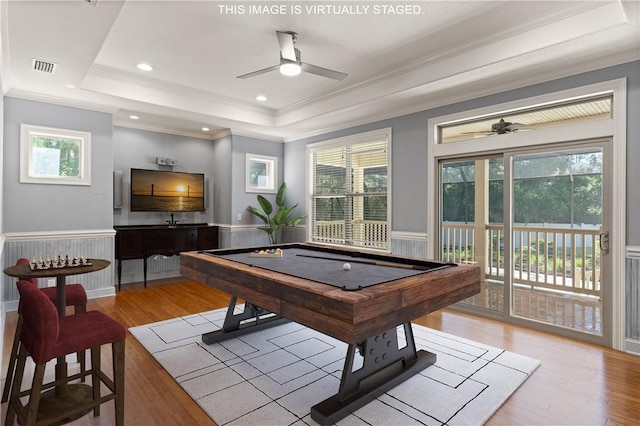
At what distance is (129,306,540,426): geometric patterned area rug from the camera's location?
84.7 inches

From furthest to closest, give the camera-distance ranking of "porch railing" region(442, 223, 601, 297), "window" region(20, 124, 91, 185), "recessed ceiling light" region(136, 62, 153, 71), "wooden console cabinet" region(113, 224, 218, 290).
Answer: "wooden console cabinet" region(113, 224, 218, 290), "window" region(20, 124, 91, 185), "recessed ceiling light" region(136, 62, 153, 71), "porch railing" region(442, 223, 601, 297)

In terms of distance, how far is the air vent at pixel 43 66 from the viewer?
3.43 metres

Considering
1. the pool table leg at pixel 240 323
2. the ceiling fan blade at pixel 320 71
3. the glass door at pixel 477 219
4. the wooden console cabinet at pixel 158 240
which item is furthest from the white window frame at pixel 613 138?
the wooden console cabinet at pixel 158 240

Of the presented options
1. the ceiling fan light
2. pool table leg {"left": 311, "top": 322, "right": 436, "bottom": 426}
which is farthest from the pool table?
the ceiling fan light

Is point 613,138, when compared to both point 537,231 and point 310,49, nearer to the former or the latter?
point 537,231

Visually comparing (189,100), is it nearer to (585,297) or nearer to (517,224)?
(517,224)

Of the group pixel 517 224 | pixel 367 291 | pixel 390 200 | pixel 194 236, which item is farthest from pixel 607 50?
pixel 194 236

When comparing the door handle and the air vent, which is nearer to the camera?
the door handle

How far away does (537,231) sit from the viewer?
3836 mm

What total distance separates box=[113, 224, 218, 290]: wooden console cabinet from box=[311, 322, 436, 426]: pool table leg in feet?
13.5

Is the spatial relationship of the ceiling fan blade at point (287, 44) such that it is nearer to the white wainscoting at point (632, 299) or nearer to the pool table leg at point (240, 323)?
the pool table leg at point (240, 323)

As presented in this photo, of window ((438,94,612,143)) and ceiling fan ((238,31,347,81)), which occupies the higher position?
ceiling fan ((238,31,347,81))

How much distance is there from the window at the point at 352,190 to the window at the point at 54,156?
11.4ft

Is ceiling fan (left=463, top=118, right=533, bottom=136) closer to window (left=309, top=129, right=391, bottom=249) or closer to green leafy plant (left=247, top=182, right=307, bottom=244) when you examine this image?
window (left=309, top=129, right=391, bottom=249)
